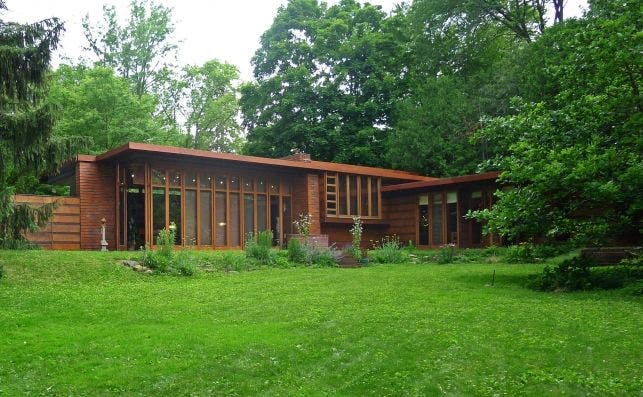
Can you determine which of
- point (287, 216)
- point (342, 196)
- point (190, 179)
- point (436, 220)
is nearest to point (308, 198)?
point (287, 216)

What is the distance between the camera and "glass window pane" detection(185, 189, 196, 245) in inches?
738

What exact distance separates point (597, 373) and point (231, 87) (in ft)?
127

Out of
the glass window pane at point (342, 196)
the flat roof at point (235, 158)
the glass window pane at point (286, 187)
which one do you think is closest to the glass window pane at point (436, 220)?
the flat roof at point (235, 158)

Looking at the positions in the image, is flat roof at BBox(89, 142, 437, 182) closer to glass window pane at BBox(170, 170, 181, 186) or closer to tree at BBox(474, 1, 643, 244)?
glass window pane at BBox(170, 170, 181, 186)

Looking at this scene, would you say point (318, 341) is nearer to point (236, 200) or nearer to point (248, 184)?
point (236, 200)

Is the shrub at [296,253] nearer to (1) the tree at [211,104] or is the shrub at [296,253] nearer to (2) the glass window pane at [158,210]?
(2) the glass window pane at [158,210]

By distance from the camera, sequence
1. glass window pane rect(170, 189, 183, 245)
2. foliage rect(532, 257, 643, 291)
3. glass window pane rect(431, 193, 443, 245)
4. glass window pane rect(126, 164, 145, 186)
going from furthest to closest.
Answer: glass window pane rect(431, 193, 443, 245), glass window pane rect(170, 189, 183, 245), glass window pane rect(126, 164, 145, 186), foliage rect(532, 257, 643, 291)

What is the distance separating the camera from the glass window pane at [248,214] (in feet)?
66.7

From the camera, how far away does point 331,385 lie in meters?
5.23

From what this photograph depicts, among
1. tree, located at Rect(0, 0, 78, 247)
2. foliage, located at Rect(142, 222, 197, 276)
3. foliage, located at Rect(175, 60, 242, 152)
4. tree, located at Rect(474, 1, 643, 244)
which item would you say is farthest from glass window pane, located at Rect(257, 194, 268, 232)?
foliage, located at Rect(175, 60, 242, 152)

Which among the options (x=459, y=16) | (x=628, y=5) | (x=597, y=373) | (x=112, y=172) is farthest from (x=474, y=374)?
(x=459, y=16)

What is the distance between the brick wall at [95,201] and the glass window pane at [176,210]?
1.79 meters

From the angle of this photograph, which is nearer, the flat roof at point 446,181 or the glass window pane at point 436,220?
the flat roof at point 446,181

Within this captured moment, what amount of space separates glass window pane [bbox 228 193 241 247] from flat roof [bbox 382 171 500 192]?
260 inches
